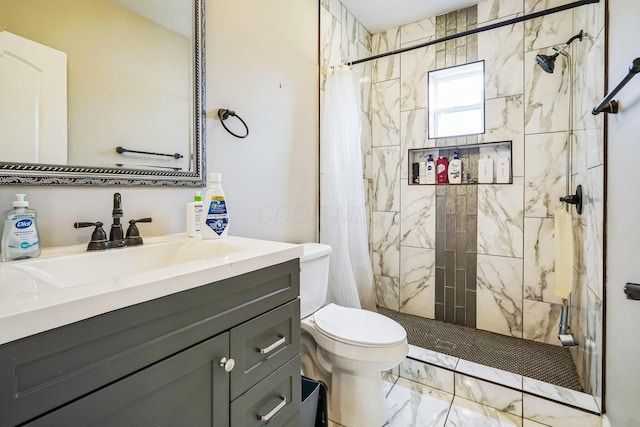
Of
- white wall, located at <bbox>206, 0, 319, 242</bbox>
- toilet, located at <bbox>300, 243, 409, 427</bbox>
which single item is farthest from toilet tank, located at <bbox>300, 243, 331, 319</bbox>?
white wall, located at <bbox>206, 0, 319, 242</bbox>

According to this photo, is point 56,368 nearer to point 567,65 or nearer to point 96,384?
point 96,384

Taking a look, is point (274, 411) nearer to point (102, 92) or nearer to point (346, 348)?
point (346, 348)

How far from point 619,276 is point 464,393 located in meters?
1.01

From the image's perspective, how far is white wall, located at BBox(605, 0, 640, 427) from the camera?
961mm

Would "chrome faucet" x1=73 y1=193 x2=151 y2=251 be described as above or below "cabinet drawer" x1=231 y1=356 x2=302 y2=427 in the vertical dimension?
above

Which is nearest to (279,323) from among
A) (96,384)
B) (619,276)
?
(96,384)

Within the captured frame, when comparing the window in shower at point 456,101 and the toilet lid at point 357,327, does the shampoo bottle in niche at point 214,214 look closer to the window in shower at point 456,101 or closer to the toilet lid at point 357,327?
the toilet lid at point 357,327

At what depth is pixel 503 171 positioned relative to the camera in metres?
2.24

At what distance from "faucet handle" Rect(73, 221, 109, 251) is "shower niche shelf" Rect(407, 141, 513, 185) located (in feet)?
7.32

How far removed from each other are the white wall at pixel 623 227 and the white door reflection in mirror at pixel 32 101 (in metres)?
1.79

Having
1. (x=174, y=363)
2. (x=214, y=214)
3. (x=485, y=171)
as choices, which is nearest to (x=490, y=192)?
(x=485, y=171)

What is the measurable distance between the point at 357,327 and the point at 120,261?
3.50 feet

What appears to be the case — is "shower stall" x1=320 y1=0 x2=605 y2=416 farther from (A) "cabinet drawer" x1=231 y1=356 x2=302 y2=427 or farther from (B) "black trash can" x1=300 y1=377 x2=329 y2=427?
(A) "cabinet drawer" x1=231 y1=356 x2=302 y2=427

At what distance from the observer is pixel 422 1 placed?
7.56ft
